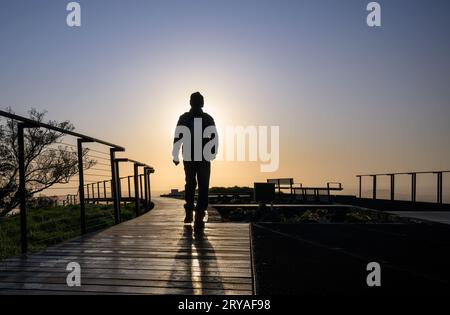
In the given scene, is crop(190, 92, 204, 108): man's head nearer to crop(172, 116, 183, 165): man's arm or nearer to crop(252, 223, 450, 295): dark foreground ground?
crop(172, 116, 183, 165): man's arm

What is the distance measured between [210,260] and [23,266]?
1589 mm

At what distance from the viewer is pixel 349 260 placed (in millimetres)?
3617

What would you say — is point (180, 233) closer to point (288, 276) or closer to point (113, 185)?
point (113, 185)

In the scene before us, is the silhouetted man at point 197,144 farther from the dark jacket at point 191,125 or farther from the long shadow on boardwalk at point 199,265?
the long shadow on boardwalk at point 199,265

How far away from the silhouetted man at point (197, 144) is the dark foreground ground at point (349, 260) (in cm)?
113

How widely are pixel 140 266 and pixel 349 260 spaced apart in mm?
1892

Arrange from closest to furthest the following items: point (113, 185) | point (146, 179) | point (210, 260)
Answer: point (210, 260) < point (113, 185) < point (146, 179)

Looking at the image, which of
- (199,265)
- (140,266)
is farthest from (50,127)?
(199,265)

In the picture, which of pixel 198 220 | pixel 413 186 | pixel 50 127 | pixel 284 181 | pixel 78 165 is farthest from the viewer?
pixel 284 181

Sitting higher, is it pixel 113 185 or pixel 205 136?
pixel 205 136

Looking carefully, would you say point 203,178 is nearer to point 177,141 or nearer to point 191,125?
point 177,141

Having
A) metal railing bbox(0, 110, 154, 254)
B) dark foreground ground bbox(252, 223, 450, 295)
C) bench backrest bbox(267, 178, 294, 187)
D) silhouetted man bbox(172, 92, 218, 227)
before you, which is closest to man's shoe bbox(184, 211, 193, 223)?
silhouetted man bbox(172, 92, 218, 227)

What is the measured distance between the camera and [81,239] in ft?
16.0

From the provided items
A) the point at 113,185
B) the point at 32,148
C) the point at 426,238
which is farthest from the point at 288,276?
the point at 32,148
